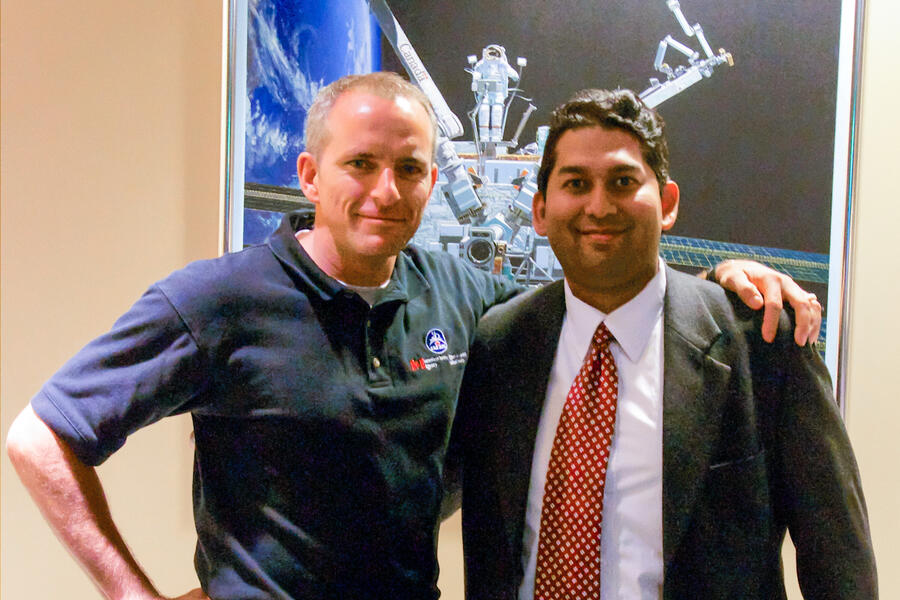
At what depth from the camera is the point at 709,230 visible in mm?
1888

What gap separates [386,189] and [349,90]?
0.76 feet

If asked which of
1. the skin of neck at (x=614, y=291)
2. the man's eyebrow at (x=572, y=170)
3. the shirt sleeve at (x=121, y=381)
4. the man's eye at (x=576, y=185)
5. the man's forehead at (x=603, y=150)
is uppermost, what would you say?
the man's forehead at (x=603, y=150)

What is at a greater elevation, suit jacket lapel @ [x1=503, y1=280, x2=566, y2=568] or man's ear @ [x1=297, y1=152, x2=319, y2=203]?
man's ear @ [x1=297, y1=152, x2=319, y2=203]

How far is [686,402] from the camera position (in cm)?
118

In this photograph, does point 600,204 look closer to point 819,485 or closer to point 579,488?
point 579,488

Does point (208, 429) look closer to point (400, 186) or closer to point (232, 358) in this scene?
point (232, 358)

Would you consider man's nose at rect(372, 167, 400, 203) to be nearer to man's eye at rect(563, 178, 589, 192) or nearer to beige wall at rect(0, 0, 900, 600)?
man's eye at rect(563, 178, 589, 192)

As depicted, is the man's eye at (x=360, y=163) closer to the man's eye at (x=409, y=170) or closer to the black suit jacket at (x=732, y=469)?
the man's eye at (x=409, y=170)

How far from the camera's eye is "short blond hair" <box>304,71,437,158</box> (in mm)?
1343

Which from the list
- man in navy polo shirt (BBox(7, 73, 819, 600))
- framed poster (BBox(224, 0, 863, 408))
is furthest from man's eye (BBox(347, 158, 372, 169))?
framed poster (BBox(224, 0, 863, 408))

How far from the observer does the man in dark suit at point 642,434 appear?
115cm

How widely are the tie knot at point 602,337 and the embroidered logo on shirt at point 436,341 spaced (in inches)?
13.3

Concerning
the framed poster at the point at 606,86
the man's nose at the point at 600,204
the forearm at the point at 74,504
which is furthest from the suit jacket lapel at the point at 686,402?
the forearm at the point at 74,504

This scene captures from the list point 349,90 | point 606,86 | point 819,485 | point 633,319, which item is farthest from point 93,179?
point 819,485
